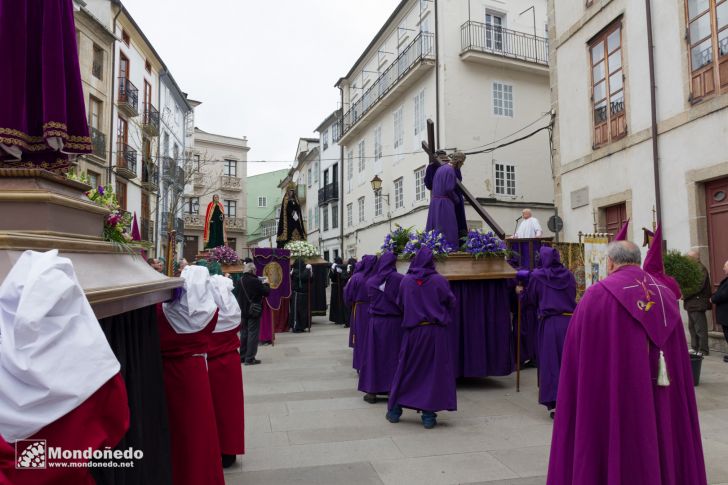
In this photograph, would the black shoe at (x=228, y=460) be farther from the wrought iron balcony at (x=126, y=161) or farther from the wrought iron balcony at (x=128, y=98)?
the wrought iron balcony at (x=128, y=98)

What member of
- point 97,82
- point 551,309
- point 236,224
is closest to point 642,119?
point 551,309

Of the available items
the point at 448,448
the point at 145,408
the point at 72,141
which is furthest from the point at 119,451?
the point at 448,448

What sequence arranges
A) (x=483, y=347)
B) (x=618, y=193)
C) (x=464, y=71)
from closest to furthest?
1. (x=483, y=347)
2. (x=618, y=193)
3. (x=464, y=71)

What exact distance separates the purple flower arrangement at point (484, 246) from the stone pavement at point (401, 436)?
1910mm

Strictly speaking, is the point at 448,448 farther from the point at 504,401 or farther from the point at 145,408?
the point at 145,408

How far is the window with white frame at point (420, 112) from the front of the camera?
72.0 feet

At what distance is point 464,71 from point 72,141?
19853mm

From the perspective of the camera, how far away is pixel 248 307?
9.46 meters

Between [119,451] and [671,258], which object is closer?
[119,451]

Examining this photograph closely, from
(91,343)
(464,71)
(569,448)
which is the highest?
(464,71)

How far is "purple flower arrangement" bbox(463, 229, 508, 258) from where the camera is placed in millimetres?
7328

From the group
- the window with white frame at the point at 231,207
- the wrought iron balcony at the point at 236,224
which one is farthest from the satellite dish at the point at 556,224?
the window with white frame at the point at 231,207

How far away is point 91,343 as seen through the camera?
4.57 feet

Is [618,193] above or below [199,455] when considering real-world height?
above
